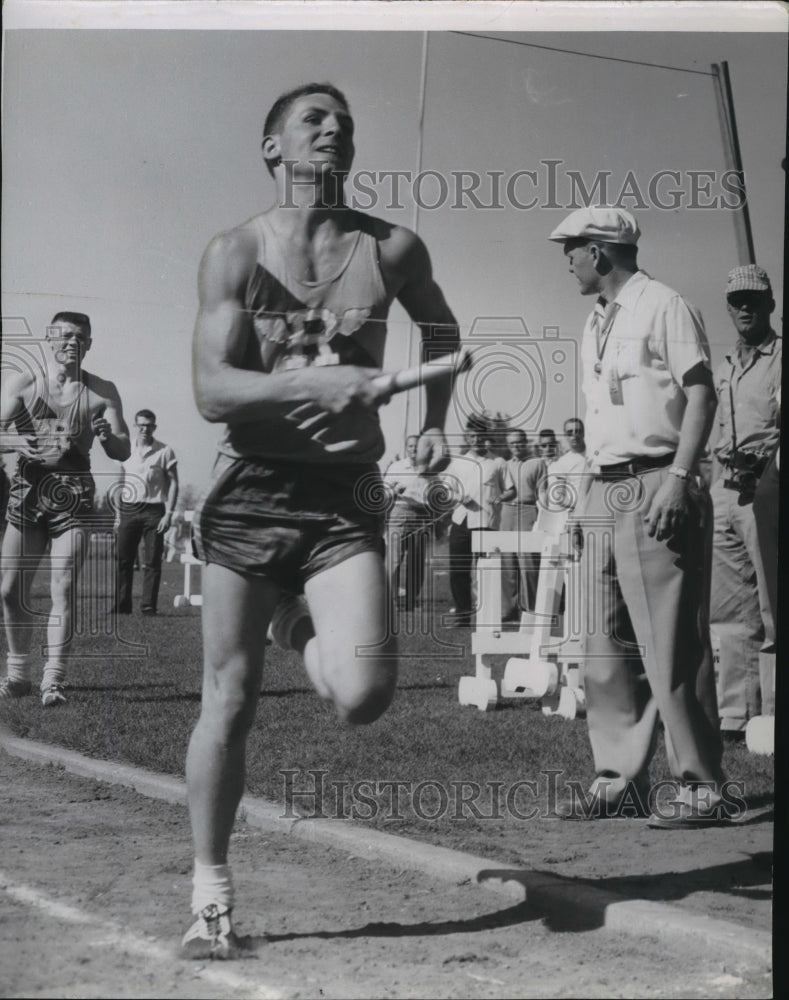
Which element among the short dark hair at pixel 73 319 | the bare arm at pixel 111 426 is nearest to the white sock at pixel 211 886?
the bare arm at pixel 111 426

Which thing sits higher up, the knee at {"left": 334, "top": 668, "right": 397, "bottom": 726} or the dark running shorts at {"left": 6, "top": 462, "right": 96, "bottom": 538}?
the dark running shorts at {"left": 6, "top": 462, "right": 96, "bottom": 538}

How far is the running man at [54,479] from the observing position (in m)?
3.54

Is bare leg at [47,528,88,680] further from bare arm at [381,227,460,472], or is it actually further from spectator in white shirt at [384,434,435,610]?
bare arm at [381,227,460,472]

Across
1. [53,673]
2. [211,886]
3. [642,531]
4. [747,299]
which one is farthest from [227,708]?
[747,299]

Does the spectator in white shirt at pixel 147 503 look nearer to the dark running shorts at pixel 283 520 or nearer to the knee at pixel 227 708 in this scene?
the dark running shorts at pixel 283 520

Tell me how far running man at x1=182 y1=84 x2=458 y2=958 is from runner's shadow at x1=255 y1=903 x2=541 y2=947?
0.15 metres

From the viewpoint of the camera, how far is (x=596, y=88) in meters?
3.61

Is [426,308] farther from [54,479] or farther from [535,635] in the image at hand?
[54,479]

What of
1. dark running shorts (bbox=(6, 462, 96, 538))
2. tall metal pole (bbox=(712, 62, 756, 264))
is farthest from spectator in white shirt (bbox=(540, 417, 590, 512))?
dark running shorts (bbox=(6, 462, 96, 538))

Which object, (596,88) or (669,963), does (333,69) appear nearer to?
(596,88)

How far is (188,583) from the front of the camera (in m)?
3.48

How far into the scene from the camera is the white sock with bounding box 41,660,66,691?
3.69 m

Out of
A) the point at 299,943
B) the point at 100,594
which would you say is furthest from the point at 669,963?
the point at 100,594

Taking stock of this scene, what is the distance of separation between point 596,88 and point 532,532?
46.6 inches
